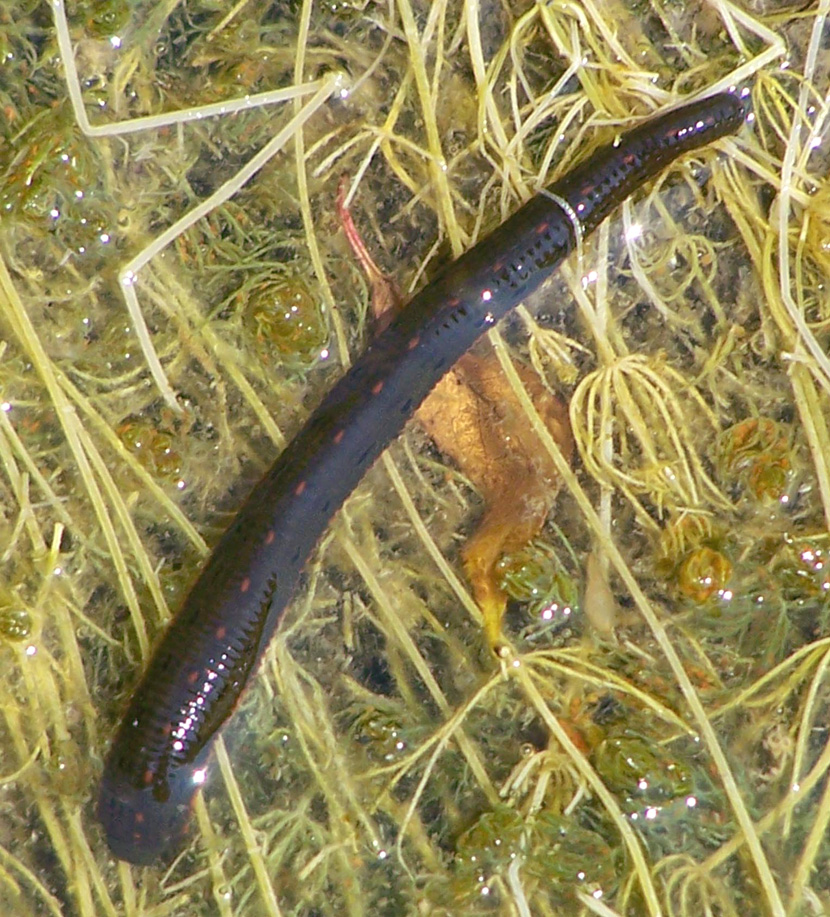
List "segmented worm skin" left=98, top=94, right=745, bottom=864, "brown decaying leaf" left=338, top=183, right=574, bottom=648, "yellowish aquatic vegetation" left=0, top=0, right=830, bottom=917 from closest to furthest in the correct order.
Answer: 1. "segmented worm skin" left=98, top=94, right=745, bottom=864
2. "yellowish aquatic vegetation" left=0, top=0, right=830, bottom=917
3. "brown decaying leaf" left=338, top=183, right=574, bottom=648

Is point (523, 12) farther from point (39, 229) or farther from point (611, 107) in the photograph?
point (39, 229)

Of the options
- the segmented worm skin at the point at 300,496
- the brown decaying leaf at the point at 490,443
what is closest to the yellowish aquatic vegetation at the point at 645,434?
the brown decaying leaf at the point at 490,443

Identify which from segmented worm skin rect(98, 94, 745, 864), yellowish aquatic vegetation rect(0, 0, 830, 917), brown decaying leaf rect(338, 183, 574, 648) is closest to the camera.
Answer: segmented worm skin rect(98, 94, 745, 864)

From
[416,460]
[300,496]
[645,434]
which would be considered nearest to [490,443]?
[416,460]

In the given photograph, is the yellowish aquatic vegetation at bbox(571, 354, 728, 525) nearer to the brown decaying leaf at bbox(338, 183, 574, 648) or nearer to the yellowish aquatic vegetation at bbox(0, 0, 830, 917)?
the yellowish aquatic vegetation at bbox(0, 0, 830, 917)

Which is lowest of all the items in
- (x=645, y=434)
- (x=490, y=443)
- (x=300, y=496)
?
(x=645, y=434)

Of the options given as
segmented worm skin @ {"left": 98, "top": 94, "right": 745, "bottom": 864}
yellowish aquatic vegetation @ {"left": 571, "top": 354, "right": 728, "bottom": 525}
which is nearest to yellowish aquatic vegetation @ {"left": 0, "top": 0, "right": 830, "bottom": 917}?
yellowish aquatic vegetation @ {"left": 571, "top": 354, "right": 728, "bottom": 525}

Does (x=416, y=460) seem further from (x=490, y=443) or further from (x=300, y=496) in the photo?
(x=300, y=496)

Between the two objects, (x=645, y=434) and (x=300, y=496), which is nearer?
(x=300, y=496)

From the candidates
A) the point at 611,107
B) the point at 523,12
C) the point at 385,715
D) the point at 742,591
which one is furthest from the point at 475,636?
the point at 523,12
